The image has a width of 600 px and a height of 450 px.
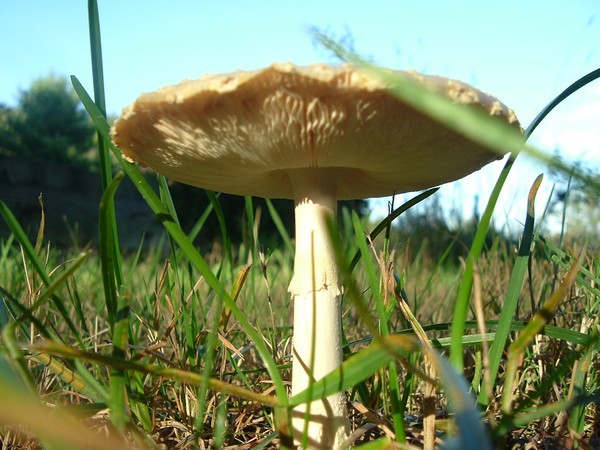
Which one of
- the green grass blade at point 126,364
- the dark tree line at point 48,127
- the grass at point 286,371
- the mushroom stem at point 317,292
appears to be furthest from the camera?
the dark tree line at point 48,127

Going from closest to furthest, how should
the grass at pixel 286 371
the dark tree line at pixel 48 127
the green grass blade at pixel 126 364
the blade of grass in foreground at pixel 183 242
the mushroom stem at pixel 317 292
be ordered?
the grass at pixel 286 371 < the green grass blade at pixel 126 364 < the blade of grass in foreground at pixel 183 242 < the mushroom stem at pixel 317 292 < the dark tree line at pixel 48 127

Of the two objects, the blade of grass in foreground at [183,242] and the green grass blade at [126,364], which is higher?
the blade of grass in foreground at [183,242]

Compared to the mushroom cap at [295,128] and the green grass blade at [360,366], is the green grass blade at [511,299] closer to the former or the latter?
the mushroom cap at [295,128]

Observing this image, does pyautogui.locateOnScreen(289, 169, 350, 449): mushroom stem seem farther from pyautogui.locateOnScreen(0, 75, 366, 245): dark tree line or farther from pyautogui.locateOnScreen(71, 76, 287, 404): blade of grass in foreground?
pyautogui.locateOnScreen(0, 75, 366, 245): dark tree line


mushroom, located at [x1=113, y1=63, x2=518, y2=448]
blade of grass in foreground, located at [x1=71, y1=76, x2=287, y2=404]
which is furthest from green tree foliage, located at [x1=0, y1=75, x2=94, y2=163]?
mushroom, located at [x1=113, y1=63, x2=518, y2=448]

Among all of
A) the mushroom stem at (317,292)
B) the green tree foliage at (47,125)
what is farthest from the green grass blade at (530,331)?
the green tree foliage at (47,125)

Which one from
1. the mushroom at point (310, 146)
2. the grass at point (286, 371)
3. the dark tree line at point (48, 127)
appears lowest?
the grass at point (286, 371)

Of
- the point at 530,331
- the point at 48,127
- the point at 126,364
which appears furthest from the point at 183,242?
the point at 48,127
